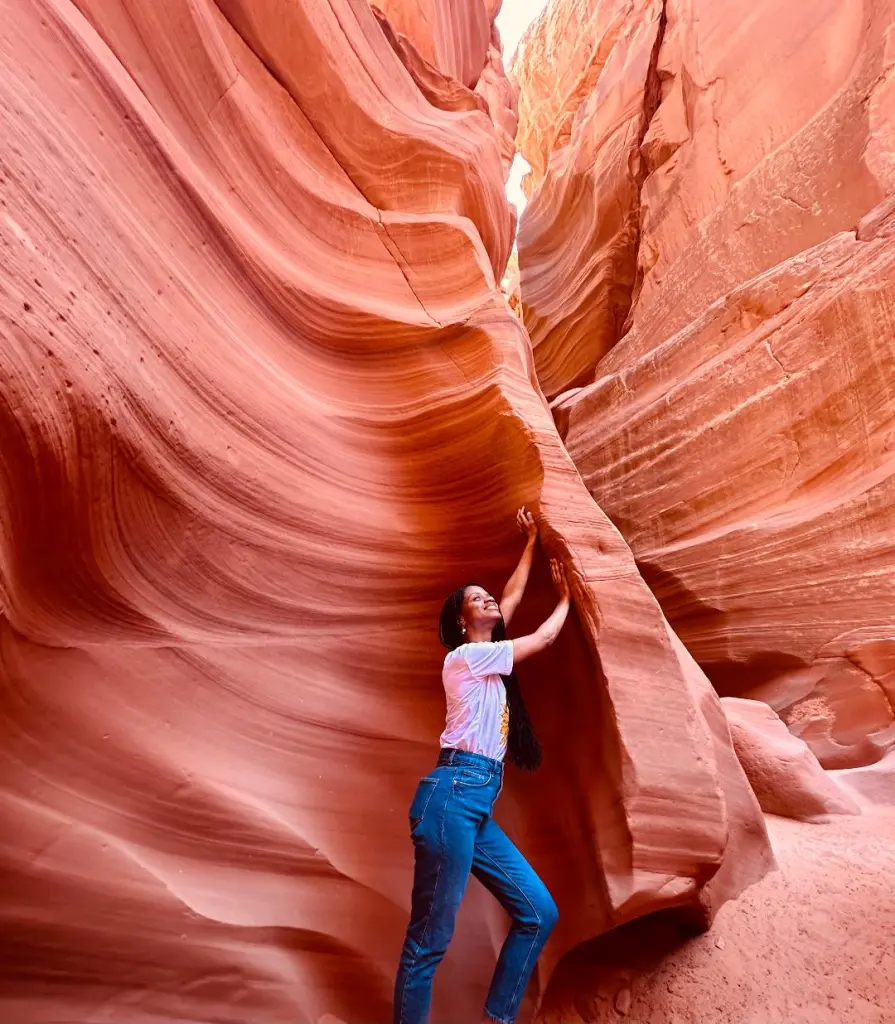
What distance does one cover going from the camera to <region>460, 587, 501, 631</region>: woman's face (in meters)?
3.05

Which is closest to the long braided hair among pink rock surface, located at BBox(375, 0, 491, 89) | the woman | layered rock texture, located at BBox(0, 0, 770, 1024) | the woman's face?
the woman's face

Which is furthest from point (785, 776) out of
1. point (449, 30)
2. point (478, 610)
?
point (449, 30)

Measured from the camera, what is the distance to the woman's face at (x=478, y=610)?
3049mm

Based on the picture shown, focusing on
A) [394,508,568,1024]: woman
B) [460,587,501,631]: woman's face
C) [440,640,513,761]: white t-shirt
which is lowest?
[394,508,568,1024]: woman

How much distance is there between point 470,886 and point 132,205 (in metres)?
Answer: 3.32

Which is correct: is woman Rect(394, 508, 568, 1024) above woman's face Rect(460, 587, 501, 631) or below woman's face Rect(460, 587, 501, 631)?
below

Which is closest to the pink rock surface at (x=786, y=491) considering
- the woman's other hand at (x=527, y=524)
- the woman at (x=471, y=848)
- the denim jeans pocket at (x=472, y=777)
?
the woman's other hand at (x=527, y=524)

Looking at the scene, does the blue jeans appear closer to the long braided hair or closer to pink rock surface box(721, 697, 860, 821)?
the long braided hair

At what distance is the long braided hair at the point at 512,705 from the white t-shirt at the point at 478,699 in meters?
0.24

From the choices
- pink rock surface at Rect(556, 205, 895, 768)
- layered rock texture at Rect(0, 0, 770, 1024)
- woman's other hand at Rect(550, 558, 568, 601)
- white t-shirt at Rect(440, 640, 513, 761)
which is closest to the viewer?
layered rock texture at Rect(0, 0, 770, 1024)

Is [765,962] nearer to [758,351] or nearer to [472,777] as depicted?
[472,777]

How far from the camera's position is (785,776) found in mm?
4203

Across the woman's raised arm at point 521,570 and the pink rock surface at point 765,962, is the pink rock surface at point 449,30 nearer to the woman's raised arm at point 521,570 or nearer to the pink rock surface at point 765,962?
the woman's raised arm at point 521,570

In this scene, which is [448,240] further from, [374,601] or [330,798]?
[330,798]
